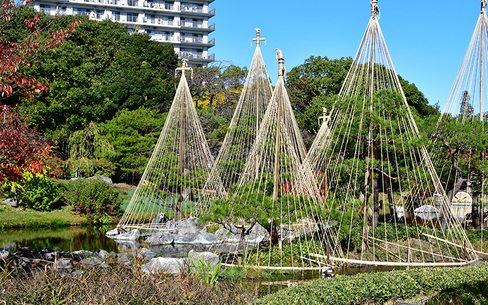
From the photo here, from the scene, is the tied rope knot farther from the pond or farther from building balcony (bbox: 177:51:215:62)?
building balcony (bbox: 177:51:215:62)

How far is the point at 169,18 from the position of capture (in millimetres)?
46781

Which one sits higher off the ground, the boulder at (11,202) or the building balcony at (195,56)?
the building balcony at (195,56)

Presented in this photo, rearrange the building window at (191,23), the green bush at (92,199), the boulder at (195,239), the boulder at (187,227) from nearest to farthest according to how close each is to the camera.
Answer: the boulder at (195,239)
the boulder at (187,227)
the green bush at (92,199)
the building window at (191,23)

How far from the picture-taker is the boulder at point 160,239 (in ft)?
41.8

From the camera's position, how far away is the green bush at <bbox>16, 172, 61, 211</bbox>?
53.2 feet

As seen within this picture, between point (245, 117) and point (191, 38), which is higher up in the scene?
point (191, 38)

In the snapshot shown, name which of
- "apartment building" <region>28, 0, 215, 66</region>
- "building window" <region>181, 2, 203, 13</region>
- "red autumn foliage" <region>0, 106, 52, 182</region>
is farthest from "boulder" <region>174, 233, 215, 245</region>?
"building window" <region>181, 2, 203, 13</region>

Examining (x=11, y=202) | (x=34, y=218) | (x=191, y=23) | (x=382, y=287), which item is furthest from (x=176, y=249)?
(x=191, y=23)

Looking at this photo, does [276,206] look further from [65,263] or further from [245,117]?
[245,117]

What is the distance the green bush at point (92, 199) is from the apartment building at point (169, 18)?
28462 mm

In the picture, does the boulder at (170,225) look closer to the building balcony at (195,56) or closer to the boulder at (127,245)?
the boulder at (127,245)

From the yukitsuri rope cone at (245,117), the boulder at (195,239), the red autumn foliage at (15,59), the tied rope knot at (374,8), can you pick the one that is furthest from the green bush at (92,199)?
the tied rope knot at (374,8)

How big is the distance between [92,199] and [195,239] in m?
5.63

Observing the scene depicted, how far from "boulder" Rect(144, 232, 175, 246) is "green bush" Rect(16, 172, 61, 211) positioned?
5.78 m
